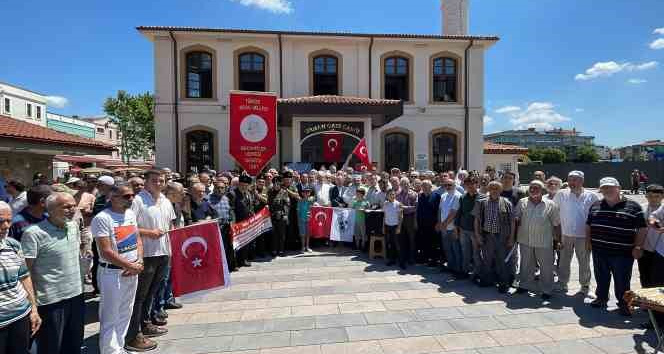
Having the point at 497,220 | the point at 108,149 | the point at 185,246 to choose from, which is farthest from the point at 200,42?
the point at 497,220

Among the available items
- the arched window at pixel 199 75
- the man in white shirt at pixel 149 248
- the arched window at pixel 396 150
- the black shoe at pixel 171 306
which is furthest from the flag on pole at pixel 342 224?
the arched window at pixel 199 75

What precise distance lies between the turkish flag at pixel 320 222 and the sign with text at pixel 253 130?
1.66m

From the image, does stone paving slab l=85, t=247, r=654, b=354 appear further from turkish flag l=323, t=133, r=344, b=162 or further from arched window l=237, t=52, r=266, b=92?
arched window l=237, t=52, r=266, b=92

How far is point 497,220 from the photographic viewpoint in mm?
5141

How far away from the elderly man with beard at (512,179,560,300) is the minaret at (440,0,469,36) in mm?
18500

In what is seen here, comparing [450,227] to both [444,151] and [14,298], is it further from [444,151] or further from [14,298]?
[444,151]

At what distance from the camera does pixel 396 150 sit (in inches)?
705

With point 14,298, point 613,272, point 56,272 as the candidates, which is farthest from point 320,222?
point 14,298

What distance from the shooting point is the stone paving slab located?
11.8 ft

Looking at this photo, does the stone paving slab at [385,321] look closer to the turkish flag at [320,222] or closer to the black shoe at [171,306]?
the black shoe at [171,306]

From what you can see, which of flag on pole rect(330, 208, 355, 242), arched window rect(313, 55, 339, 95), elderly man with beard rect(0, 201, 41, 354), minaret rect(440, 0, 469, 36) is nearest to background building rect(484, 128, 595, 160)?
minaret rect(440, 0, 469, 36)

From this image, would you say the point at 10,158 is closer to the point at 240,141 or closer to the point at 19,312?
the point at 240,141

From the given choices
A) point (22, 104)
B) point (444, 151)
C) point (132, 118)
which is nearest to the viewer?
point (444, 151)

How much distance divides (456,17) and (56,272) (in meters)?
23.1
